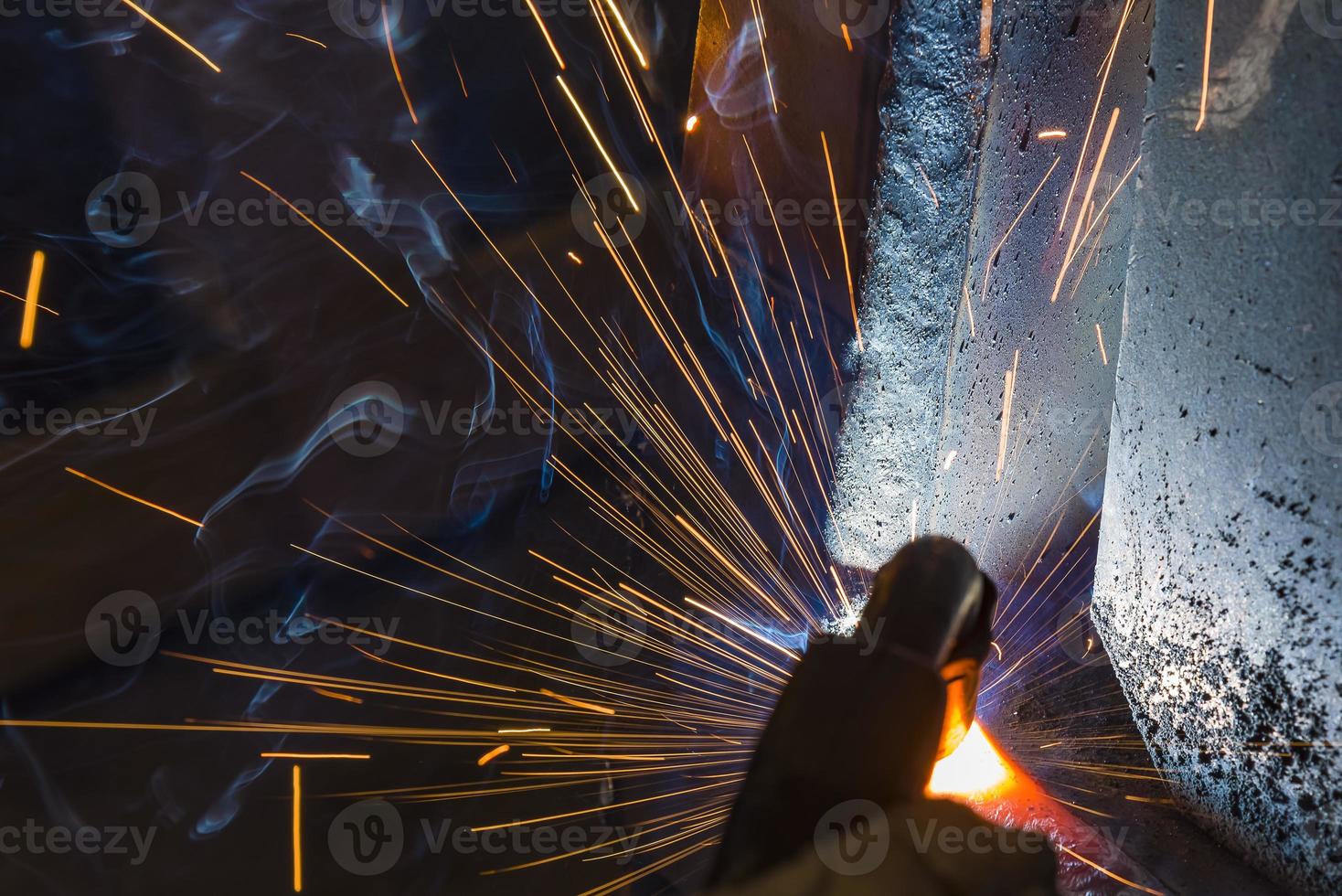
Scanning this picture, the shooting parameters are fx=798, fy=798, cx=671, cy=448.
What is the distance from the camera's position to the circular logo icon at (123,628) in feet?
4.56

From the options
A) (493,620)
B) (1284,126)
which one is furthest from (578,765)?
(1284,126)

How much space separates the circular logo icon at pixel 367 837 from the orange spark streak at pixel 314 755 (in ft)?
0.37

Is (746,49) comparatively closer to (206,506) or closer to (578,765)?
(206,506)

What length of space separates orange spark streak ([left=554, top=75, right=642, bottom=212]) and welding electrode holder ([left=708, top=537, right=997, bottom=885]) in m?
1.77

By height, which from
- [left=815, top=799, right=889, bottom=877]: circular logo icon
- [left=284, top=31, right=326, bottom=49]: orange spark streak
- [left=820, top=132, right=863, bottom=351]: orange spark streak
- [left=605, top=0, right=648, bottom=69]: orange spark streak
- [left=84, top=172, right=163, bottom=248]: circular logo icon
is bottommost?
[left=815, top=799, right=889, bottom=877]: circular logo icon

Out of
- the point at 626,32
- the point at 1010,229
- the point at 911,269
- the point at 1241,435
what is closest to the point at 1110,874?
the point at 1241,435

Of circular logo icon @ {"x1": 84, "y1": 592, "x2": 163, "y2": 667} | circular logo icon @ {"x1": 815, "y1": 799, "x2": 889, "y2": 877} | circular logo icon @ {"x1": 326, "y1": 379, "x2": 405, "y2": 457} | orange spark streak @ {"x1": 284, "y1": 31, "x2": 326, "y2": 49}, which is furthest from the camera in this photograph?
circular logo icon @ {"x1": 326, "y1": 379, "x2": 405, "y2": 457}

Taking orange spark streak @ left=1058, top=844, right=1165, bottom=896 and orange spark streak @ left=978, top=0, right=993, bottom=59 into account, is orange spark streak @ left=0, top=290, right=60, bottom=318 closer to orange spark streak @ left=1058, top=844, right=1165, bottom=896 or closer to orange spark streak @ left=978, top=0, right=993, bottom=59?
orange spark streak @ left=1058, top=844, right=1165, bottom=896

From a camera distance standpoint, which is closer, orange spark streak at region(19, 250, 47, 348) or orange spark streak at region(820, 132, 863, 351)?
orange spark streak at region(19, 250, 47, 348)

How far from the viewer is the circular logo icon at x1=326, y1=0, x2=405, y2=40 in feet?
5.29

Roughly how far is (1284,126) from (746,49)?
1713mm

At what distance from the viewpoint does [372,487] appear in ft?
6.30

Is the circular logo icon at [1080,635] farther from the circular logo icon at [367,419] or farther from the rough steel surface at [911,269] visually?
the circular logo icon at [367,419]

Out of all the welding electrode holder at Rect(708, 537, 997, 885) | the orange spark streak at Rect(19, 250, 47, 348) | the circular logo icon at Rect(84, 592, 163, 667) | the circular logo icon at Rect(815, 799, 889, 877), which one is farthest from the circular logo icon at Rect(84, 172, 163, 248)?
the circular logo icon at Rect(815, 799, 889, 877)
